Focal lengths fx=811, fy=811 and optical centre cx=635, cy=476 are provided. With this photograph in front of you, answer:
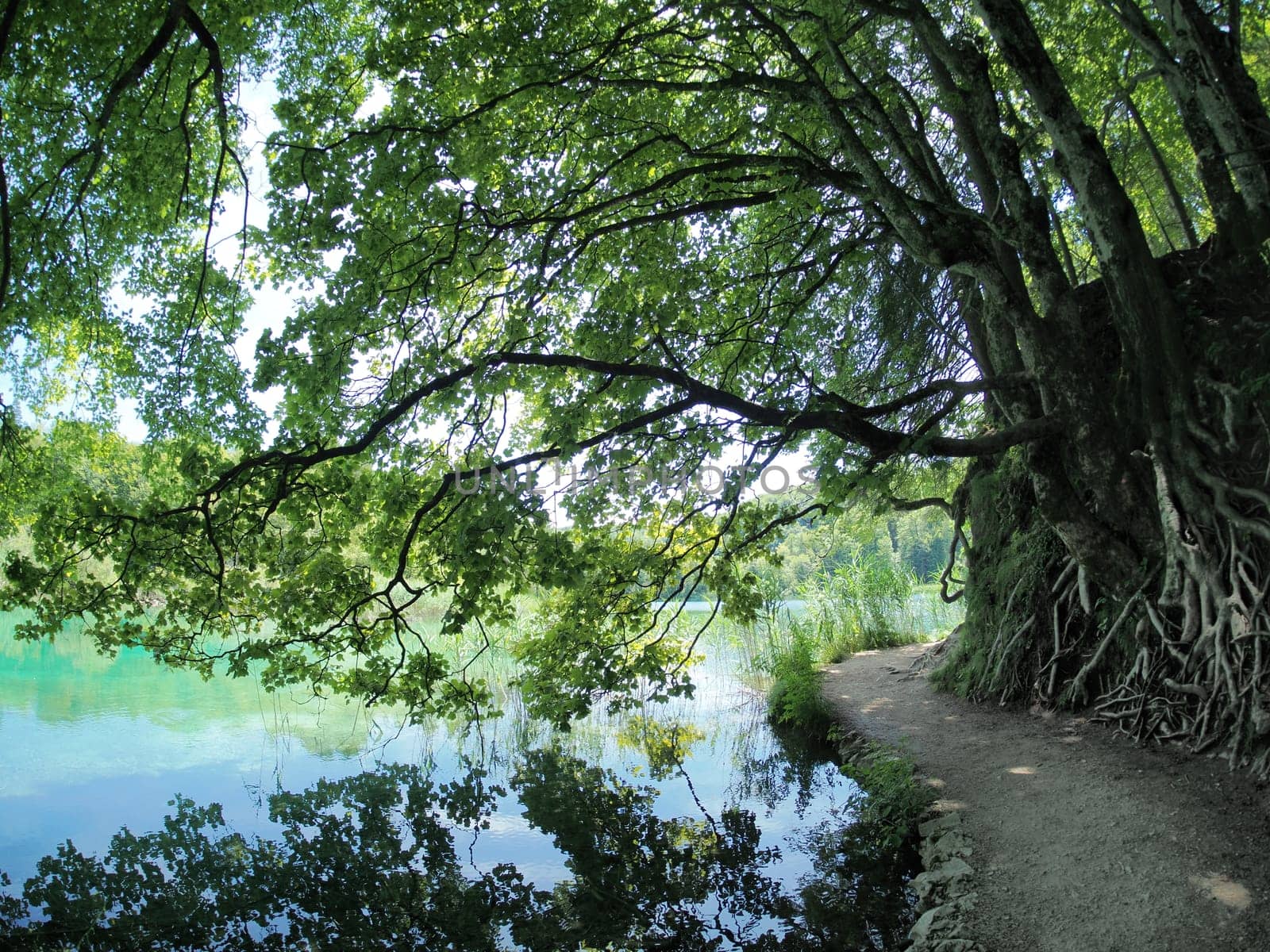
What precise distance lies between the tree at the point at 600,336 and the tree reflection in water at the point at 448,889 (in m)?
1.31

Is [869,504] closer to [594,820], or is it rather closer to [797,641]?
[797,641]

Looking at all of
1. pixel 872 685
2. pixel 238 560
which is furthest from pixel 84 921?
pixel 872 685

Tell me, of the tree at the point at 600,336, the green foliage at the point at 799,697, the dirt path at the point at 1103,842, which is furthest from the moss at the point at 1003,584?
the green foliage at the point at 799,697

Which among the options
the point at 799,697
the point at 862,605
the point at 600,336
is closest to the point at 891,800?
the point at 799,697

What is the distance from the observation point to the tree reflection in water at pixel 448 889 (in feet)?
15.4

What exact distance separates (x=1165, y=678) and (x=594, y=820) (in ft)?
14.3

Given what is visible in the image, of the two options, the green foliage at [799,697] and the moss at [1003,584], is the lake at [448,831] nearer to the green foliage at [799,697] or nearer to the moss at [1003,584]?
the green foliage at [799,697]

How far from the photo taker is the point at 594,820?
673 centimetres

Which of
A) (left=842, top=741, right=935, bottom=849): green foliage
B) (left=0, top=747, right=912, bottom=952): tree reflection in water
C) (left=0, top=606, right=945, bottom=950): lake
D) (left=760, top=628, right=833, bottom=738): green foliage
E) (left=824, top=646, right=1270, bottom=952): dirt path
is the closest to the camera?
(left=824, top=646, right=1270, bottom=952): dirt path

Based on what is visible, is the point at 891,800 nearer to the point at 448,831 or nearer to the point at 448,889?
the point at 448,889

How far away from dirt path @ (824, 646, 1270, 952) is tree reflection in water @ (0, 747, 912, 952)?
70 cm

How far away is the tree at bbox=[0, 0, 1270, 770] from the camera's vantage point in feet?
16.3

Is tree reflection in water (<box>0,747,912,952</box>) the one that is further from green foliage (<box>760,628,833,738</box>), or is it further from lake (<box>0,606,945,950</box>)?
green foliage (<box>760,628,833,738</box>)

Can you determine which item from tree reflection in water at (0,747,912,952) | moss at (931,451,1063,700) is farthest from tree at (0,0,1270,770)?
tree reflection in water at (0,747,912,952)
